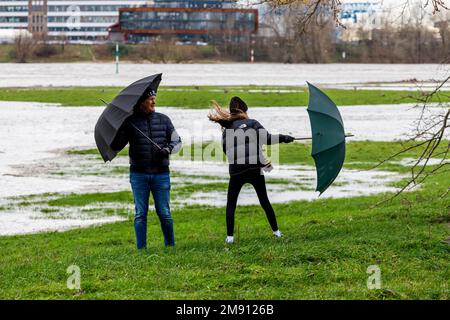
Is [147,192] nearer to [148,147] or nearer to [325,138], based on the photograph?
[148,147]

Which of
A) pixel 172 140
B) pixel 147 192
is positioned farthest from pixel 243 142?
pixel 147 192

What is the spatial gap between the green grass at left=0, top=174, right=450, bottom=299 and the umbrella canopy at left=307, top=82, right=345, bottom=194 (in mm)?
820

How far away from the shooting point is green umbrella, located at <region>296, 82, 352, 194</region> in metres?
Result: 11.0

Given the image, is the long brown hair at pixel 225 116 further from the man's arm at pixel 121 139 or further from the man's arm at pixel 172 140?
the man's arm at pixel 121 139

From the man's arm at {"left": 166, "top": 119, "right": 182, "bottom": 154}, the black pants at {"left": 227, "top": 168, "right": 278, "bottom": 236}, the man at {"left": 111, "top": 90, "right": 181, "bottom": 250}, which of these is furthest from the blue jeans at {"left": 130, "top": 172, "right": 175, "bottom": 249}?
the black pants at {"left": 227, "top": 168, "right": 278, "bottom": 236}

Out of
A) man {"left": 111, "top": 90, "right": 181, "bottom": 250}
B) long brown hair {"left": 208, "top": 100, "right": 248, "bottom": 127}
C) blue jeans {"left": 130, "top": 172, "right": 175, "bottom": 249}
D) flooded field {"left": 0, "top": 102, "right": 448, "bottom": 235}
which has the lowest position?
flooded field {"left": 0, "top": 102, "right": 448, "bottom": 235}

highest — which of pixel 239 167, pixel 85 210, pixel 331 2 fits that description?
pixel 331 2

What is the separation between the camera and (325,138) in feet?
36.1

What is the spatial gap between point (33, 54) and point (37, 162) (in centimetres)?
11053

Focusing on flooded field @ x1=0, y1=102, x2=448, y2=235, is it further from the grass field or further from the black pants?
the black pants

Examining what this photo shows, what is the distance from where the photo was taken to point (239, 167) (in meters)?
11.2

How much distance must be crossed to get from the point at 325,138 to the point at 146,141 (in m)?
2.03

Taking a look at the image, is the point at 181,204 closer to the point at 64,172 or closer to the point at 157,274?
the point at 64,172
